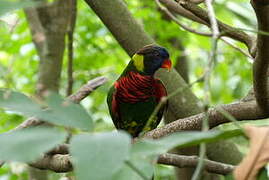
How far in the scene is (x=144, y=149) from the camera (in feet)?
1.56

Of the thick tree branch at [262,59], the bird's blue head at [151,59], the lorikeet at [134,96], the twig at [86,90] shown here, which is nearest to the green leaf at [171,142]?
the thick tree branch at [262,59]

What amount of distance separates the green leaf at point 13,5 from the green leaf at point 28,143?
5.0 inches

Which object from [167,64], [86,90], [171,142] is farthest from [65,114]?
[167,64]

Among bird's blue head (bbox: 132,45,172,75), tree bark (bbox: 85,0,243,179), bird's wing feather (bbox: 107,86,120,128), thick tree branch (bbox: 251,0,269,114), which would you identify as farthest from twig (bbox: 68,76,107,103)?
thick tree branch (bbox: 251,0,269,114)

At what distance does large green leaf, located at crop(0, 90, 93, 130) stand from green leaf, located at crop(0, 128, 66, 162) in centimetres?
2

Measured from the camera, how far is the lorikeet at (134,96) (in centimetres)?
250

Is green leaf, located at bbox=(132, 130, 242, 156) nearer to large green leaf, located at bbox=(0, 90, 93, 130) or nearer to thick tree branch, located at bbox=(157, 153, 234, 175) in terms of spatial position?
large green leaf, located at bbox=(0, 90, 93, 130)

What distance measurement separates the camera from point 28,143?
43 cm

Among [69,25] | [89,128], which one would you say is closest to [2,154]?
[89,128]

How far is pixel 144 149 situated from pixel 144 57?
189cm

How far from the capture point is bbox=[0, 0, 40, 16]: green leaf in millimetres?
470

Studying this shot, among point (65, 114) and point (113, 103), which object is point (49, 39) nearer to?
point (113, 103)

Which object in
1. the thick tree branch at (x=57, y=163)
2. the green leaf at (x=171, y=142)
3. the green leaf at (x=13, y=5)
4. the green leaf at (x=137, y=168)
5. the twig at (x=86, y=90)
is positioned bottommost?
the thick tree branch at (x=57, y=163)

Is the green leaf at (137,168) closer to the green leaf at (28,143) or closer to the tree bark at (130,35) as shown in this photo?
the green leaf at (28,143)
